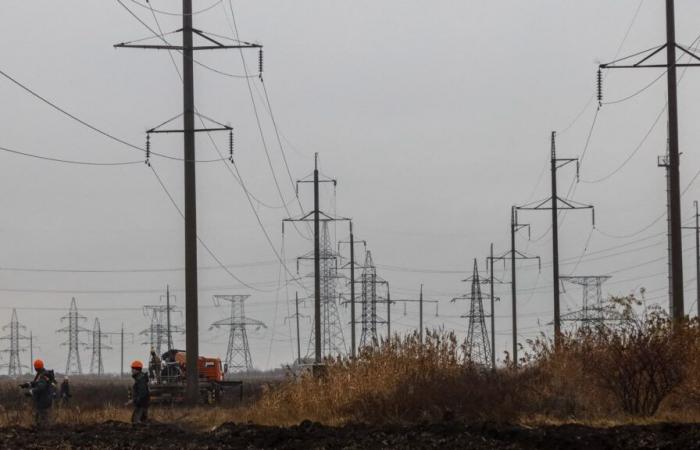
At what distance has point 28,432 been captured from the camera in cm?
2422

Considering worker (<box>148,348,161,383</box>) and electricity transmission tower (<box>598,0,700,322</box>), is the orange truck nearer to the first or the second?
worker (<box>148,348,161,383</box>)

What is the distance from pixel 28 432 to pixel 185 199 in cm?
1161

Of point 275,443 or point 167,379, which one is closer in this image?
point 275,443

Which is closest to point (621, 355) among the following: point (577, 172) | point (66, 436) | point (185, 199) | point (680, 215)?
point (680, 215)

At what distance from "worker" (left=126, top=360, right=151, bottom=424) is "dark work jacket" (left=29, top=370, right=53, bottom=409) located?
1.86 m

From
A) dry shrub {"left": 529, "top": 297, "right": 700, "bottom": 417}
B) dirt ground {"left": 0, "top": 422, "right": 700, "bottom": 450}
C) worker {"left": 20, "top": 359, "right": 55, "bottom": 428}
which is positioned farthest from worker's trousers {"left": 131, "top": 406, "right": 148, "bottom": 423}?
dry shrub {"left": 529, "top": 297, "right": 700, "bottom": 417}

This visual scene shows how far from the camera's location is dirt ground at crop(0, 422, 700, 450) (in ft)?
63.0

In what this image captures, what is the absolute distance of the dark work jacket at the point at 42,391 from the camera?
28422 millimetres

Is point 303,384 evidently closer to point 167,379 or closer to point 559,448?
point 559,448

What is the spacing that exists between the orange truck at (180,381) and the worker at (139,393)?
12677 mm

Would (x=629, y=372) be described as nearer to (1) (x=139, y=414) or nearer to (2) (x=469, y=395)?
(2) (x=469, y=395)

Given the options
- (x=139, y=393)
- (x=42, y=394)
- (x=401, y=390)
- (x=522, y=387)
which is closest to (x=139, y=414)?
(x=139, y=393)

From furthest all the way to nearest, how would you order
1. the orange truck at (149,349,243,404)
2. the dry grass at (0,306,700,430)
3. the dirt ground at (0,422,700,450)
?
the orange truck at (149,349,243,404) → the dry grass at (0,306,700,430) → the dirt ground at (0,422,700,450)

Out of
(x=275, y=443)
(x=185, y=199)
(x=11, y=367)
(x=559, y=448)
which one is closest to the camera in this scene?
(x=559, y=448)
